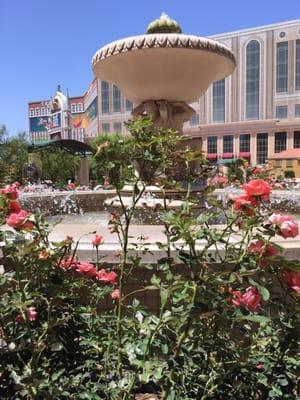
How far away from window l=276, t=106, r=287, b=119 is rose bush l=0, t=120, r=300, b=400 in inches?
1970

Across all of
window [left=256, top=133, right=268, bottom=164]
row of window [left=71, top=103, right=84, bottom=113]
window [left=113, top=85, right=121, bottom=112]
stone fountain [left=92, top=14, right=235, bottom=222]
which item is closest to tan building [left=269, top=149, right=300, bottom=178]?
window [left=256, top=133, right=268, bottom=164]

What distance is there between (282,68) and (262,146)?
29.9 feet

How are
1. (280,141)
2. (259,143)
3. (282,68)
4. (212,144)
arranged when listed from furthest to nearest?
(212,144), (259,143), (280,141), (282,68)

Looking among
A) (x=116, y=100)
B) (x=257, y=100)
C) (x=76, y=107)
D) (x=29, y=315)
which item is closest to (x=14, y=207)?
(x=29, y=315)

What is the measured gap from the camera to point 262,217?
1.61m

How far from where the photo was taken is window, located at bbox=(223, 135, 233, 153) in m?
51.0

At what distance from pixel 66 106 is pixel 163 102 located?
80024 mm

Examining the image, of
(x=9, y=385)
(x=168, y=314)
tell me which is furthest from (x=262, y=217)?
(x=9, y=385)

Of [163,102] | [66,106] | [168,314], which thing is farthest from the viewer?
[66,106]

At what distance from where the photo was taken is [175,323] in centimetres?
153

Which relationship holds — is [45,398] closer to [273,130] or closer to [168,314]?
[168,314]

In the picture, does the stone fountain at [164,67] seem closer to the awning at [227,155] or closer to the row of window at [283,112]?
the row of window at [283,112]

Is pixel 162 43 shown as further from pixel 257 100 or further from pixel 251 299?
pixel 257 100

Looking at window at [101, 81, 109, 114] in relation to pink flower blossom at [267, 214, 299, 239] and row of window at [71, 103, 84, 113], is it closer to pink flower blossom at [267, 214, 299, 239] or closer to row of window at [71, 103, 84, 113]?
row of window at [71, 103, 84, 113]
